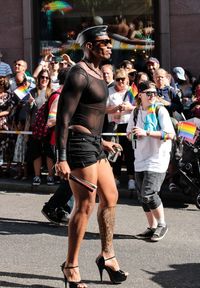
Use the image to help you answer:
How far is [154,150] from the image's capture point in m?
7.14

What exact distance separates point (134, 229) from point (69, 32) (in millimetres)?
7929

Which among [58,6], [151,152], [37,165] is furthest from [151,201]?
[58,6]

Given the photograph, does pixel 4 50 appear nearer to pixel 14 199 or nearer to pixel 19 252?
pixel 14 199

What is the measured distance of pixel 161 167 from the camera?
280 inches

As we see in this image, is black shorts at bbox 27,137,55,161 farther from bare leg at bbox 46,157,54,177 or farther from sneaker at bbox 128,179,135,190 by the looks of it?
sneaker at bbox 128,179,135,190

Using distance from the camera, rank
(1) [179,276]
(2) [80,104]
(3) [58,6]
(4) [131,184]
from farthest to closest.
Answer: (3) [58,6], (4) [131,184], (1) [179,276], (2) [80,104]

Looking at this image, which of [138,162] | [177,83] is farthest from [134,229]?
[177,83]

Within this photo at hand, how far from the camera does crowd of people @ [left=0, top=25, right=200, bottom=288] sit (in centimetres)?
523

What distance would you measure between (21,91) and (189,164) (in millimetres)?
3371

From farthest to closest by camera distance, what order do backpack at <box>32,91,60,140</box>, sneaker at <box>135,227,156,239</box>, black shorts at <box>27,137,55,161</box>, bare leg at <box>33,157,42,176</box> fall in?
bare leg at <box>33,157,42,176</box>
black shorts at <box>27,137,55,161</box>
backpack at <box>32,91,60,140</box>
sneaker at <box>135,227,156,239</box>

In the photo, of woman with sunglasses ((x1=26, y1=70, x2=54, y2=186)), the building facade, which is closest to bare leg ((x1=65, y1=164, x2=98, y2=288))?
woman with sunglasses ((x1=26, y1=70, x2=54, y2=186))

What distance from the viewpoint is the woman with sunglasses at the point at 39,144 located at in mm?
10133

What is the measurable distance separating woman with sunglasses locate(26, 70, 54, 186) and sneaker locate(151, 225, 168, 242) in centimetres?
334

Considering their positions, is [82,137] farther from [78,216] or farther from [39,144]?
[39,144]
